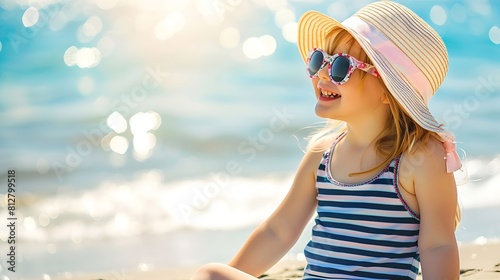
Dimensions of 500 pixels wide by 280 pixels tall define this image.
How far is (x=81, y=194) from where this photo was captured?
24.0 ft

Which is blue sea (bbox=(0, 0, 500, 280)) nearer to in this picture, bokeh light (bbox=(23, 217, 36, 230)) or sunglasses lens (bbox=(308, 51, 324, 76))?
bokeh light (bbox=(23, 217, 36, 230))

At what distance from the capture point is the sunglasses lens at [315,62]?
2.79 meters

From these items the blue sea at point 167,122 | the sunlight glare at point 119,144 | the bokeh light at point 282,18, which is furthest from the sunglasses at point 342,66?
the bokeh light at point 282,18

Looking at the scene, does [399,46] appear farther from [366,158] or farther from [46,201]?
[46,201]

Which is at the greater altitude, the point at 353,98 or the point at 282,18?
→ the point at 282,18

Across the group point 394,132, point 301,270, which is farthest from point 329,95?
point 301,270

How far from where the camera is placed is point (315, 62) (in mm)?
2807

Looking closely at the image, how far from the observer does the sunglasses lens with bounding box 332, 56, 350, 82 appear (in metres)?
2.73

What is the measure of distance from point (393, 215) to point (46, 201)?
511 centimetres

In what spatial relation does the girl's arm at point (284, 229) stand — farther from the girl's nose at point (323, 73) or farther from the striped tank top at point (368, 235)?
the girl's nose at point (323, 73)

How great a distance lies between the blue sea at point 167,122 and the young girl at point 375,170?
2.26 meters

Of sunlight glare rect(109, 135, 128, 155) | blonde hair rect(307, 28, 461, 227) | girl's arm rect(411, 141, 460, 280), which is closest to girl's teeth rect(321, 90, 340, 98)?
blonde hair rect(307, 28, 461, 227)

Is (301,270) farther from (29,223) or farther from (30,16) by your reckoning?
(30,16)

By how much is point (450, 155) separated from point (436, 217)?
215 mm
